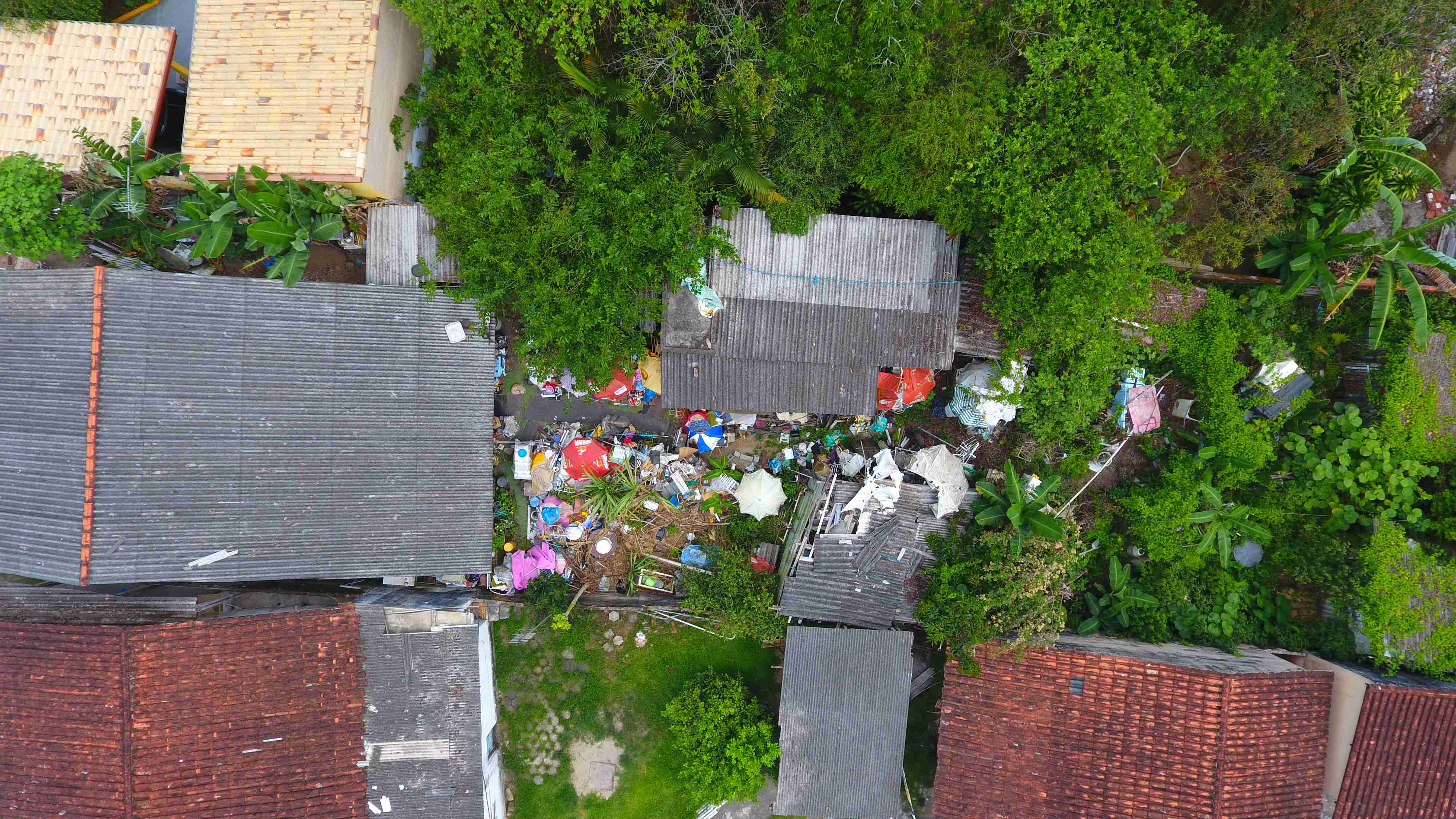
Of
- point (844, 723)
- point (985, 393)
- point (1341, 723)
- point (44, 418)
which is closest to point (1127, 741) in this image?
point (1341, 723)

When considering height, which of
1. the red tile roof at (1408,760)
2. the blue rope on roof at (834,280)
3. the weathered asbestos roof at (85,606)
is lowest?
the red tile roof at (1408,760)

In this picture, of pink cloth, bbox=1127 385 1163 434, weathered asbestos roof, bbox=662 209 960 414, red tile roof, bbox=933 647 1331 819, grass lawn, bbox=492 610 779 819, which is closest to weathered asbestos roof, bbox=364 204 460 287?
weathered asbestos roof, bbox=662 209 960 414

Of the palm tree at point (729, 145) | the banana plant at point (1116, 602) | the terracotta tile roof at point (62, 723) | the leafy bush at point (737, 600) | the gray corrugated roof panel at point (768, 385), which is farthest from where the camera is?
the banana plant at point (1116, 602)

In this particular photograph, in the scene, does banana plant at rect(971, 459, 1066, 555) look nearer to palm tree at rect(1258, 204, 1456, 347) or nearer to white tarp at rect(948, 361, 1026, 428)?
white tarp at rect(948, 361, 1026, 428)

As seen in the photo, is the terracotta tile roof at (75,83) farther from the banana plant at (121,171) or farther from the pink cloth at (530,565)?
the pink cloth at (530,565)

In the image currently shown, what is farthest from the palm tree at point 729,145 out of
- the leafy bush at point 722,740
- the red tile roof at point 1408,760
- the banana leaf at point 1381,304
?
the red tile roof at point 1408,760

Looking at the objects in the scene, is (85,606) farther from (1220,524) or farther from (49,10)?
(1220,524)

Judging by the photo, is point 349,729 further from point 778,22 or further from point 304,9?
point 778,22
